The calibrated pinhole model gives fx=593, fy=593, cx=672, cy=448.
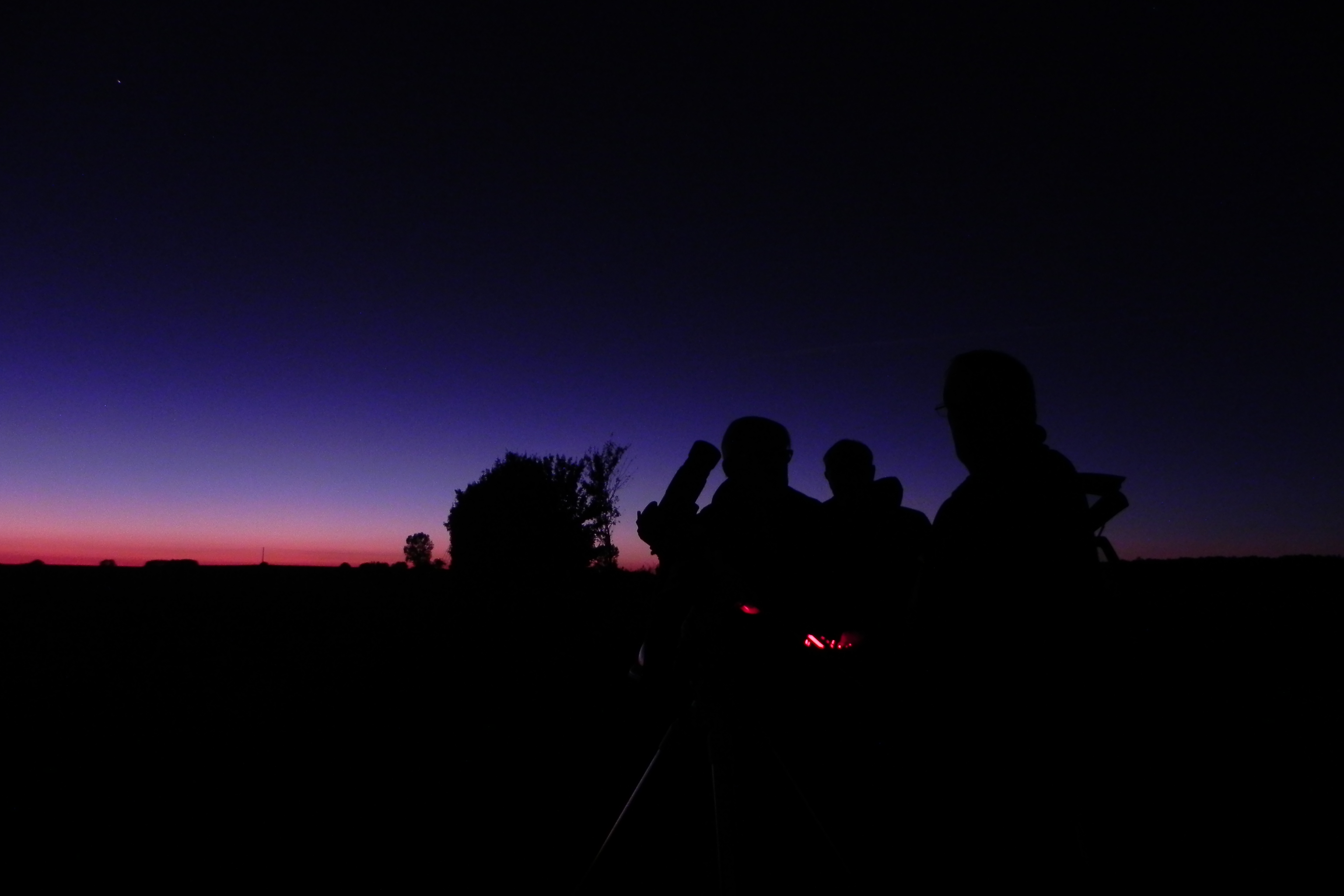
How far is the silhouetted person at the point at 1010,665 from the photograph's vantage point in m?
1.63

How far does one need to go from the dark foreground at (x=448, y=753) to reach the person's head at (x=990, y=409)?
0.47 metres

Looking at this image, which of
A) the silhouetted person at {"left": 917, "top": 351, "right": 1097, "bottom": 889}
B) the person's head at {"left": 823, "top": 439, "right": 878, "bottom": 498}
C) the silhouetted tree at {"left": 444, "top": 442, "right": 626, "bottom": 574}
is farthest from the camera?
the silhouetted tree at {"left": 444, "top": 442, "right": 626, "bottom": 574}

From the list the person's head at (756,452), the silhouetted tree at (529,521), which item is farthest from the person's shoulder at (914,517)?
the silhouetted tree at (529,521)

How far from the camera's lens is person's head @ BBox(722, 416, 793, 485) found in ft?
9.34

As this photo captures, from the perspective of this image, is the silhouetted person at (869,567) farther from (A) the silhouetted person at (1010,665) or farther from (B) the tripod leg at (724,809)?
(B) the tripod leg at (724,809)

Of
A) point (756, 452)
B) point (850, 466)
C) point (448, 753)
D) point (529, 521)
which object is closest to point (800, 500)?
point (756, 452)

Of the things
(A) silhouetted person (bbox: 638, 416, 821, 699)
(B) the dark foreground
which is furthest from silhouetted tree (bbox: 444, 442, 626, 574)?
(A) silhouetted person (bbox: 638, 416, 821, 699)

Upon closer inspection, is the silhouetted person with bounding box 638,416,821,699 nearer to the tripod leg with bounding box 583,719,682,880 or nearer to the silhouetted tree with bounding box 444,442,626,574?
the tripod leg with bounding box 583,719,682,880

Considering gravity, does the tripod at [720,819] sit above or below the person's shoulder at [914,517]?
below

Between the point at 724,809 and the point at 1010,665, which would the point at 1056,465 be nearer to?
the point at 1010,665

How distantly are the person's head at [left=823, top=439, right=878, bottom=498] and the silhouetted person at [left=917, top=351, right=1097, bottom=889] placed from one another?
2.93 meters

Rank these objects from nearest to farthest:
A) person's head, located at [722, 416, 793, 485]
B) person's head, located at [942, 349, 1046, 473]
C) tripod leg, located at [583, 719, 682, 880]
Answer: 1. person's head, located at [942, 349, 1046, 473]
2. tripod leg, located at [583, 719, 682, 880]
3. person's head, located at [722, 416, 793, 485]

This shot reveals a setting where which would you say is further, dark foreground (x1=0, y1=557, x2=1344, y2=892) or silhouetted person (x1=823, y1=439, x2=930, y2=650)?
dark foreground (x1=0, y1=557, x2=1344, y2=892)

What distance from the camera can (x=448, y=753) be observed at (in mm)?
5293
